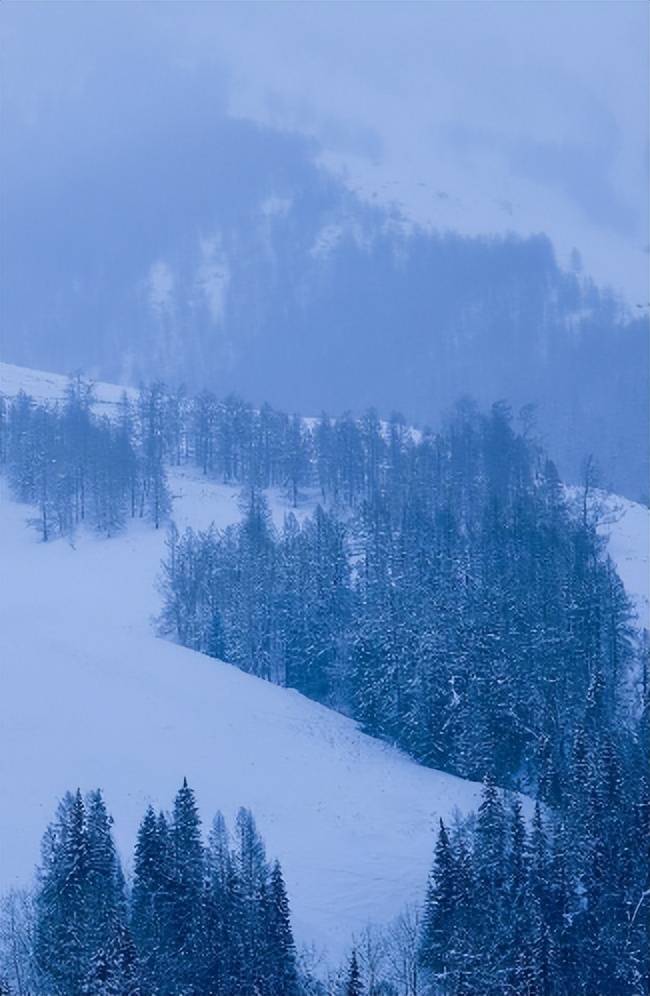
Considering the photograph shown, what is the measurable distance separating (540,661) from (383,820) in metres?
16.2

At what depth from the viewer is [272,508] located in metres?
107

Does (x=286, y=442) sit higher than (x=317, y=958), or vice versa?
(x=286, y=442)

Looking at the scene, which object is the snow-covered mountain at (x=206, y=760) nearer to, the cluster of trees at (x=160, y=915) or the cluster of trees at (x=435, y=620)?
the cluster of trees at (x=435, y=620)

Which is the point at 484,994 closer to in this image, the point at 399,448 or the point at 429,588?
the point at 429,588

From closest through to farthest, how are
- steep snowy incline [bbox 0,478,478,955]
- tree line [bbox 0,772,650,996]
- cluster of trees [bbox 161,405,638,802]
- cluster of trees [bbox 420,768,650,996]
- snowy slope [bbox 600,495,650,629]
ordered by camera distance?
tree line [bbox 0,772,650,996] < cluster of trees [bbox 420,768,650,996] < steep snowy incline [bbox 0,478,478,955] < cluster of trees [bbox 161,405,638,802] < snowy slope [bbox 600,495,650,629]

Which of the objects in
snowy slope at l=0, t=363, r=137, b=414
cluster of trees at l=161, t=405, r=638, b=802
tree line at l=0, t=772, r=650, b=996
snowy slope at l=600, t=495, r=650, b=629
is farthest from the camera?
snowy slope at l=0, t=363, r=137, b=414

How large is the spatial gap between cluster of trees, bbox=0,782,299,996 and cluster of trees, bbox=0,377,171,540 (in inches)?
2372

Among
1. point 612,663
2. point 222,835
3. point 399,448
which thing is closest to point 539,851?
point 222,835

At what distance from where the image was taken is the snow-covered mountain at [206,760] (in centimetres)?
4650

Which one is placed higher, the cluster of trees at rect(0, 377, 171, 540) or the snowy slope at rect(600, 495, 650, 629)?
the cluster of trees at rect(0, 377, 171, 540)

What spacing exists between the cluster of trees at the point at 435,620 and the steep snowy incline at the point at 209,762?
3.34 metres

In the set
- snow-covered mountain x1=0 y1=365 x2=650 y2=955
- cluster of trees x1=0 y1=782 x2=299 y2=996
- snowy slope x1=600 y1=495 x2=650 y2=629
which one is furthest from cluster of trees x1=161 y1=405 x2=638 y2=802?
cluster of trees x1=0 y1=782 x2=299 y2=996

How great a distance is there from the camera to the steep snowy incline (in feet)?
152

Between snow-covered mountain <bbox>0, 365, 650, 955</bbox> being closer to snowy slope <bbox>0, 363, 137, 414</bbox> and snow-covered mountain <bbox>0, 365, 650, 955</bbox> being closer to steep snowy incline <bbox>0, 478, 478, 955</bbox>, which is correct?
steep snowy incline <bbox>0, 478, 478, 955</bbox>
